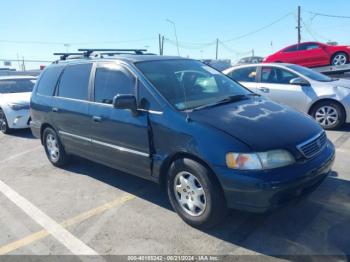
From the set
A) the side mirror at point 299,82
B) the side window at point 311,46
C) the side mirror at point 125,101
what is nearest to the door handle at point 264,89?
the side mirror at point 299,82

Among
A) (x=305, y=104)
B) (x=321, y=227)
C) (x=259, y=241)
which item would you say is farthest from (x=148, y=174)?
(x=305, y=104)

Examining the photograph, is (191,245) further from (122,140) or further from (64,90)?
(64,90)

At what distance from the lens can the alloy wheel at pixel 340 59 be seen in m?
13.7

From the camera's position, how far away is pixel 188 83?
4.26 m

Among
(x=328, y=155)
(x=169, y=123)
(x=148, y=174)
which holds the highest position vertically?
(x=169, y=123)

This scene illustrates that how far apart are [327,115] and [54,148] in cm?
552

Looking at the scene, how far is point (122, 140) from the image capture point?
166 inches

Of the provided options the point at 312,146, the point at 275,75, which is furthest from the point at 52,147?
the point at 275,75

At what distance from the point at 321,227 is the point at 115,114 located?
102 inches

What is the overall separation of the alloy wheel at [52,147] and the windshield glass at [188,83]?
2438 millimetres

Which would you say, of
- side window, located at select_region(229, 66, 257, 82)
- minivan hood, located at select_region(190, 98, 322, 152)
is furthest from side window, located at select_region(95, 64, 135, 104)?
side window, located at select_region(229, 66, 257, 82)

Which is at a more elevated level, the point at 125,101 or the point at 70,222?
the point at 125,101

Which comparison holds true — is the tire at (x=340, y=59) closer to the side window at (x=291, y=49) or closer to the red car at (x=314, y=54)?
the red car at (x=314, y=54)

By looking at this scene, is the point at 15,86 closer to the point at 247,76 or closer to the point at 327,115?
the point at 247,76
